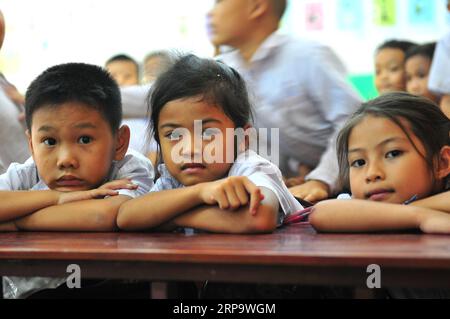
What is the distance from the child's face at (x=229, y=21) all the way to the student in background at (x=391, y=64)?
53.5 inches

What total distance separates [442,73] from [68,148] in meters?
1.90

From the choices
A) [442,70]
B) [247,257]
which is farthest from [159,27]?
[247,257]

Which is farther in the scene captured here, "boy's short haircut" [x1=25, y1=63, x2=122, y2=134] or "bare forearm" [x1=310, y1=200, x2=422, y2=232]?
"boy's short haircut" [x1=25, y1=63, x2=122, y2=134]

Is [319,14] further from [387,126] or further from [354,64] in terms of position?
[387,126]

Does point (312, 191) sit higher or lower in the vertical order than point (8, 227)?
higher

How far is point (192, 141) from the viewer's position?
1.64 m

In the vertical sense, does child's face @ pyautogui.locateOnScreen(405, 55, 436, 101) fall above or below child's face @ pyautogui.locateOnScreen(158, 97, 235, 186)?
above

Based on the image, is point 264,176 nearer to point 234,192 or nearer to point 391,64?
point 234,192

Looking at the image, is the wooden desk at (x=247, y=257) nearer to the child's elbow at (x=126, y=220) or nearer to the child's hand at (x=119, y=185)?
the child's elbow at (x=126, y=220)

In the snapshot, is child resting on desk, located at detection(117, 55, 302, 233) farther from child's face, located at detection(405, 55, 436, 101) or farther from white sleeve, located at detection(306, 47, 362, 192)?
child's face, located at detection(405, 55, 436, 101)

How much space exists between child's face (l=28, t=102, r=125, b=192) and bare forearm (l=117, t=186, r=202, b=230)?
1.02 ft

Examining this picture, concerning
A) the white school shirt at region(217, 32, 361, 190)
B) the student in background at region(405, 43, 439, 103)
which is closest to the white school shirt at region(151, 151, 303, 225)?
the white school shirt at region(217, 32, 361, 190)

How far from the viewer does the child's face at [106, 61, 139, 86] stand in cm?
430

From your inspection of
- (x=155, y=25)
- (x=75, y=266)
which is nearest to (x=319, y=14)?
(x=155, y=25)
